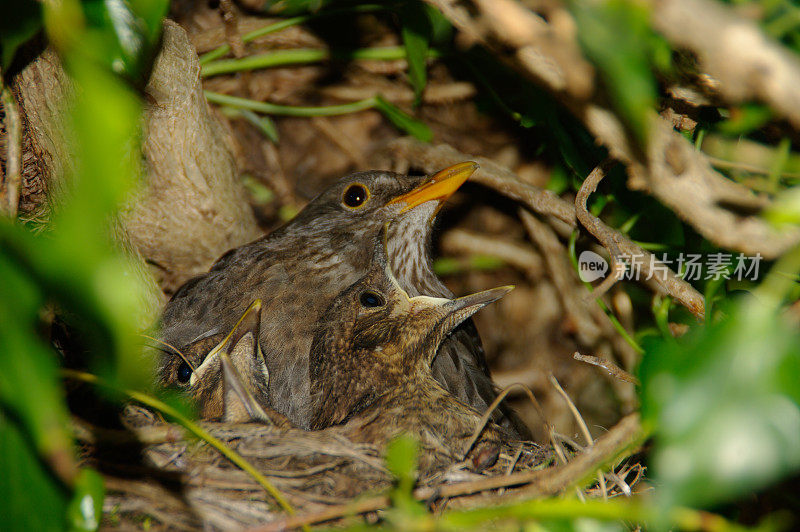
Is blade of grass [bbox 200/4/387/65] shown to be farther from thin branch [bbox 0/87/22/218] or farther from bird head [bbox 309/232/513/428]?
bird head [bbox 309/232/513/428]

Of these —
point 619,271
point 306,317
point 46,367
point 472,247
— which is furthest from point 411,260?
point 46,367

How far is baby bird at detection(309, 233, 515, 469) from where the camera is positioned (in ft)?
5.85

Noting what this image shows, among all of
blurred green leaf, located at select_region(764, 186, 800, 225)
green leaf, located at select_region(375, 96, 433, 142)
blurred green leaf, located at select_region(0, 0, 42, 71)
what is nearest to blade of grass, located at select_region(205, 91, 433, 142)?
green leaf, located at select_region(375, 96, 433, 142)

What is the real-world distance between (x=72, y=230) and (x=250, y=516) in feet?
3.45

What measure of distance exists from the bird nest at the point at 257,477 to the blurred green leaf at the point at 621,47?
80cm

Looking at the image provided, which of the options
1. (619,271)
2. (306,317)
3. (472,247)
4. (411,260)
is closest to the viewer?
(619,271)

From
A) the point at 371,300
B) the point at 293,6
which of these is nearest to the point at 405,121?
the point at 293,6

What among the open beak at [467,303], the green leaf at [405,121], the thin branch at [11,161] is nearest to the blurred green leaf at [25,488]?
the thin branch at [11,161]

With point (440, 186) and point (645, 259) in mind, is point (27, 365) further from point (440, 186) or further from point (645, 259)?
point (440, 186)

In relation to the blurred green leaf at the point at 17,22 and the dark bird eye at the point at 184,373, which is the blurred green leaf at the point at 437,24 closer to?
the blurred green leaf at the point at 17,22

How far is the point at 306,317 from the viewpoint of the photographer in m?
2.34

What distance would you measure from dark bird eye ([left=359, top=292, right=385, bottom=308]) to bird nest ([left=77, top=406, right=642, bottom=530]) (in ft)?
1.50

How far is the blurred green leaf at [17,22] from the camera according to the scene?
120 centimetres

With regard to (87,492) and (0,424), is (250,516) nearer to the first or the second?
(87,492)
